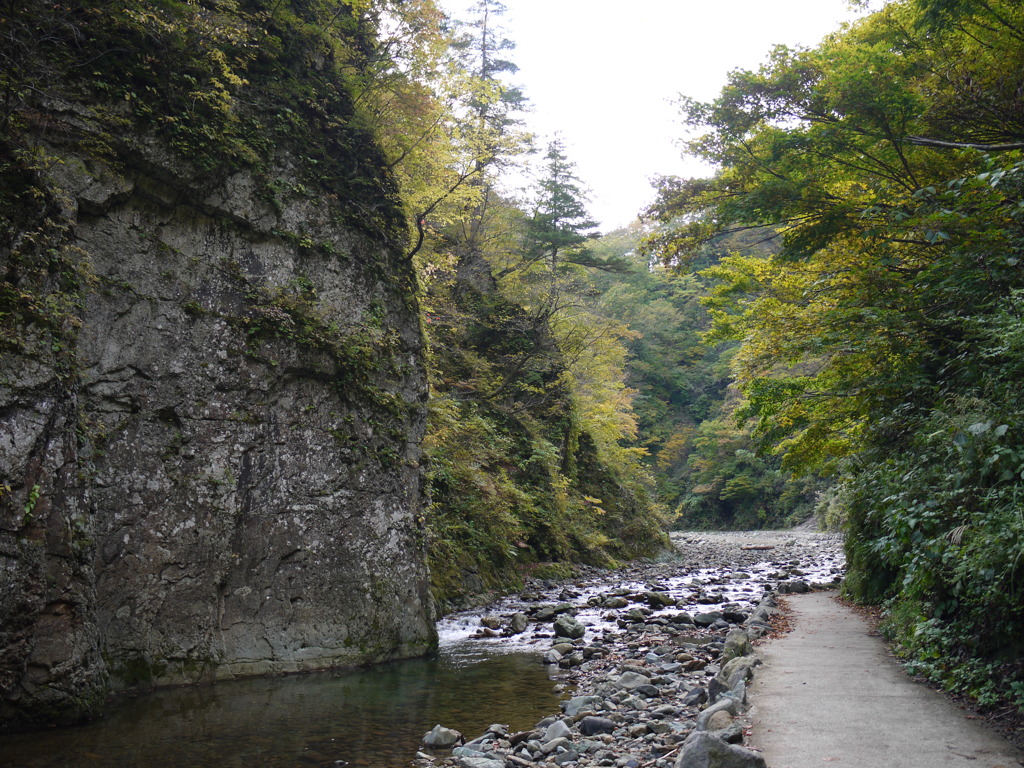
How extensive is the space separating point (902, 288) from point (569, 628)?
7.37m

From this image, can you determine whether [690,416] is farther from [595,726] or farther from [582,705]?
[595,726]

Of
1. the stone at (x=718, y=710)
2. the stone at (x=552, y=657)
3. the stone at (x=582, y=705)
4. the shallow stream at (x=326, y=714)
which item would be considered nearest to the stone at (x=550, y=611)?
the shallow stream at (x=326, y=714)

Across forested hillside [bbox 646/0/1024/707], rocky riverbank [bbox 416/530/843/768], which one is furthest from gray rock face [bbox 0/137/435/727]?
forested hillside [bbox 646/0/1024/707]

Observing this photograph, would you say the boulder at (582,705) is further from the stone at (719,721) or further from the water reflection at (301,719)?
the stone at (719,721)

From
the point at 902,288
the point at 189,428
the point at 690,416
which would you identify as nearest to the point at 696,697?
the point at 902,288

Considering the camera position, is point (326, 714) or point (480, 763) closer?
point (480, 763)

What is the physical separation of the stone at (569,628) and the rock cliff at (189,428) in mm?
2298

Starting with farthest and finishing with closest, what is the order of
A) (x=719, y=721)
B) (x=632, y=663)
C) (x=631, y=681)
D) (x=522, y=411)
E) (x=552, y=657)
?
(x=522, y=411) → (x=552, y=657) → (x=632, y=663) → (x=631, y=681) → (x=719, y=721)

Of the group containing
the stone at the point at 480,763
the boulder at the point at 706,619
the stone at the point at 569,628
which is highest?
the stone at the point at 480,763

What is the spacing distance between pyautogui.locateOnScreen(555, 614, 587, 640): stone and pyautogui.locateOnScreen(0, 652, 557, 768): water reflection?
183 centimetres

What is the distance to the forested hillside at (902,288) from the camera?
200 inches

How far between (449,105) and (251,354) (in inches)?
287

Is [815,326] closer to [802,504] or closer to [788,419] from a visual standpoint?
[788,419]

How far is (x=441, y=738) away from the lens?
6.09 meters
